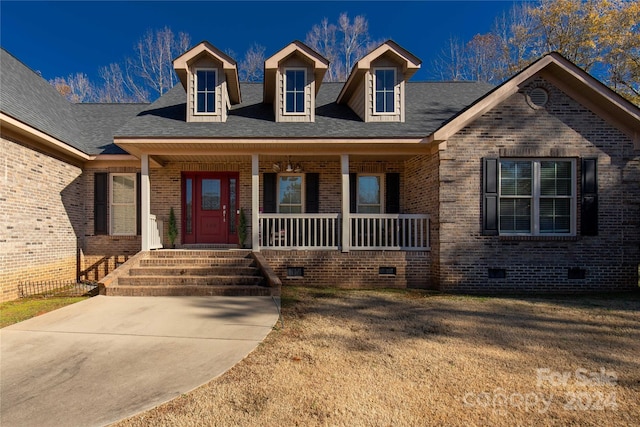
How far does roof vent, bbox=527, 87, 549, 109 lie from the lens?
24.2 feet

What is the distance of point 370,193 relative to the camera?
9547 mm

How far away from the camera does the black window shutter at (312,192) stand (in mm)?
9359

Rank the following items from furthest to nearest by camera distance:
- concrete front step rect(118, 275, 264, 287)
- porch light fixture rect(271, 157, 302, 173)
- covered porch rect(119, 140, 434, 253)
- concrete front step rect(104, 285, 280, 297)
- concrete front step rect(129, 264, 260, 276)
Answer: porch light fixture rect(271, 157, 302, 173), covered porch rect(119, 140, 434, 253), concrete front step rect(129, 264, 260, 276), concrete front step rect(118, 275, 264, 287), concrete front step rect(104, 285, 280, 297)

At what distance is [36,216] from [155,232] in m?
2.50

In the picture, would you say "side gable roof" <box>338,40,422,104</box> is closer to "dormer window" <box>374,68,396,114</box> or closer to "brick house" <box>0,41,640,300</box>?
"brick house" <box>0,41,640,300</box>

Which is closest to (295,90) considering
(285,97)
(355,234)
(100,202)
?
(285,97)

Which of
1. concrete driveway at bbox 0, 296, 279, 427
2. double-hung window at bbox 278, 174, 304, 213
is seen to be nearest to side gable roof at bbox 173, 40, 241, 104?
double-hung window at bbox 278, 174, 304, 213

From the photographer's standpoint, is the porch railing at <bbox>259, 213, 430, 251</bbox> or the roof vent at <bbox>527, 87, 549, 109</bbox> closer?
the roof vent at <bbox>527, 87, 549, 109</bbox>

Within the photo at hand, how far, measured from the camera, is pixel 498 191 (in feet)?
24.3

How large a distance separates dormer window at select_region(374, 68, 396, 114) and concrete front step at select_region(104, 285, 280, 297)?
580 cm

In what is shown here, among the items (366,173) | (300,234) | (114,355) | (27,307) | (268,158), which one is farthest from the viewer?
(366,173)

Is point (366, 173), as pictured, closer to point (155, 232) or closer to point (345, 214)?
point (345, 214)

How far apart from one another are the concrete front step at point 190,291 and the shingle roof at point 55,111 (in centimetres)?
415

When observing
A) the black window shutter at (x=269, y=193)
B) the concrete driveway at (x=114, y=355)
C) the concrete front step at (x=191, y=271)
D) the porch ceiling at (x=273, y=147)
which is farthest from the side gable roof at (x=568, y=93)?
the concrete driveway at (x=114, y=355)
